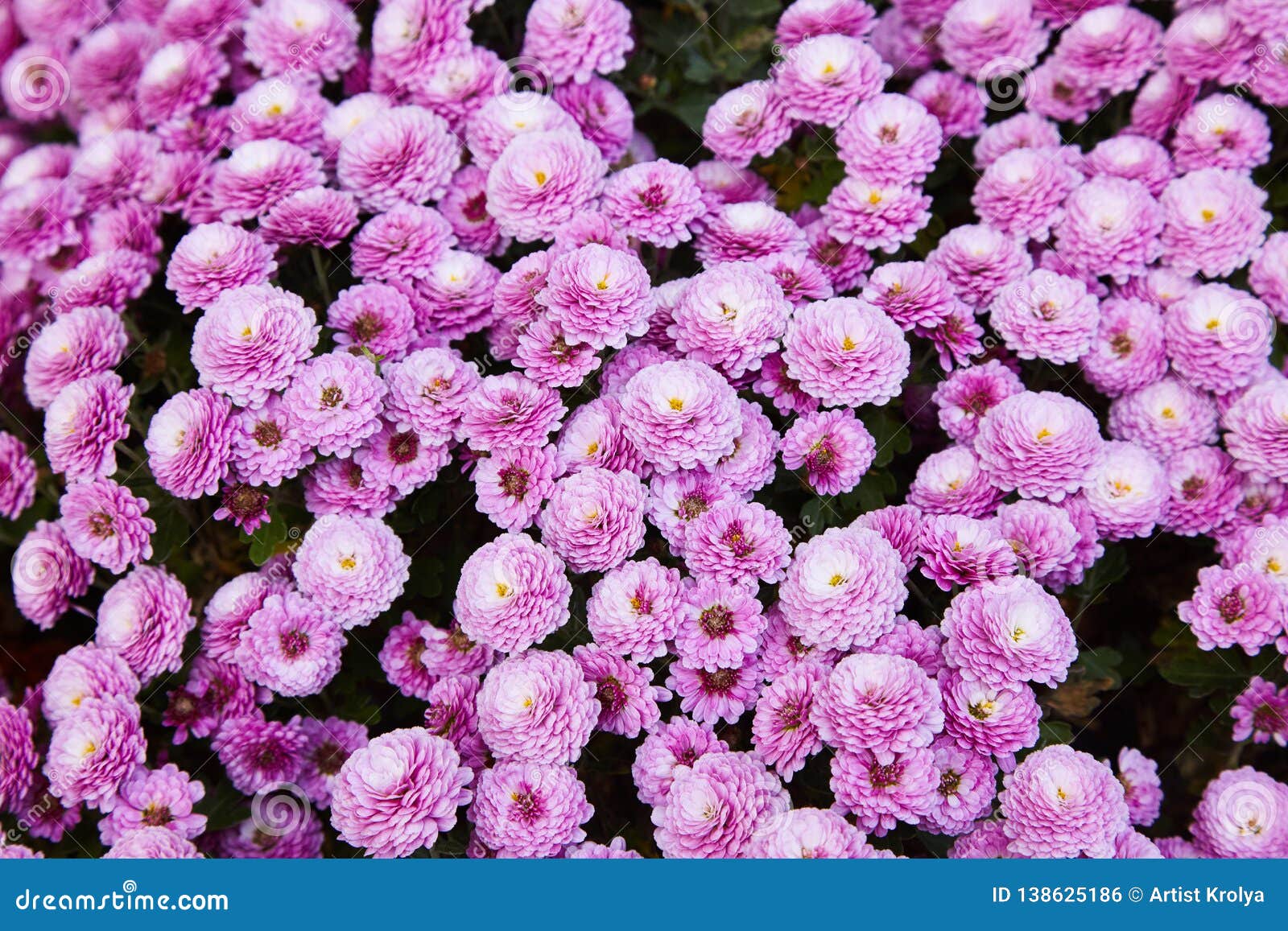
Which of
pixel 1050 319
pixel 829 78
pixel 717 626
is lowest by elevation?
pixel 717 626

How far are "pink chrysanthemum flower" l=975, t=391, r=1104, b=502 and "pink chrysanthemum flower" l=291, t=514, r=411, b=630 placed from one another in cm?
114

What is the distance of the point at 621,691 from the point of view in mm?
1891

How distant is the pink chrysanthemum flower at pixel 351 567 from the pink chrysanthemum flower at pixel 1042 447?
1143 mm

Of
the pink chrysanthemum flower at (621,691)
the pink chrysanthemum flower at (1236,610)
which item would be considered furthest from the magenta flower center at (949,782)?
the pink chrysanthemum flower at (1236,610)

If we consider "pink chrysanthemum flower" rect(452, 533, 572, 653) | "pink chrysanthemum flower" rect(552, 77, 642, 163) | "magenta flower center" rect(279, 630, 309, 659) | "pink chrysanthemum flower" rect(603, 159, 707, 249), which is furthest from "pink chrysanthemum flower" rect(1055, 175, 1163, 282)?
"magenta flower center" rect(279, 630, 309, 659)

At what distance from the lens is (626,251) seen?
2.12 meters

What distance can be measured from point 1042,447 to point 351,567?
130 cm

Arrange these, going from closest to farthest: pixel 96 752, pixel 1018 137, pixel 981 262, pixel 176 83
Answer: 1. pixel 96 752
2. pixel 981 262
3. pixel 1018 137
4. pixel 176 83

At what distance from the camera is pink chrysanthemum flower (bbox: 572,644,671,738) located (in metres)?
1.88

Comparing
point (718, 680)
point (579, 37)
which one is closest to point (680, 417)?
point (718, 680)

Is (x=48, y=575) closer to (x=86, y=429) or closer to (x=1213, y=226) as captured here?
(x=86, y=429)

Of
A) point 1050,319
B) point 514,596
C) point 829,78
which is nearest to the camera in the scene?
point 514,596

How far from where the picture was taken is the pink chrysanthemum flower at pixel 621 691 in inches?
73.9

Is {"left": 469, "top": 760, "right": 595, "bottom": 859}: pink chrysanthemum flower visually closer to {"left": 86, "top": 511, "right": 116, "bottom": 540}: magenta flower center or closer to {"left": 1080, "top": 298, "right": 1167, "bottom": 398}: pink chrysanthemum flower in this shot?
{"left": 86, "top": 511, "right": 116, "bottom": 540}: magenta flower center
